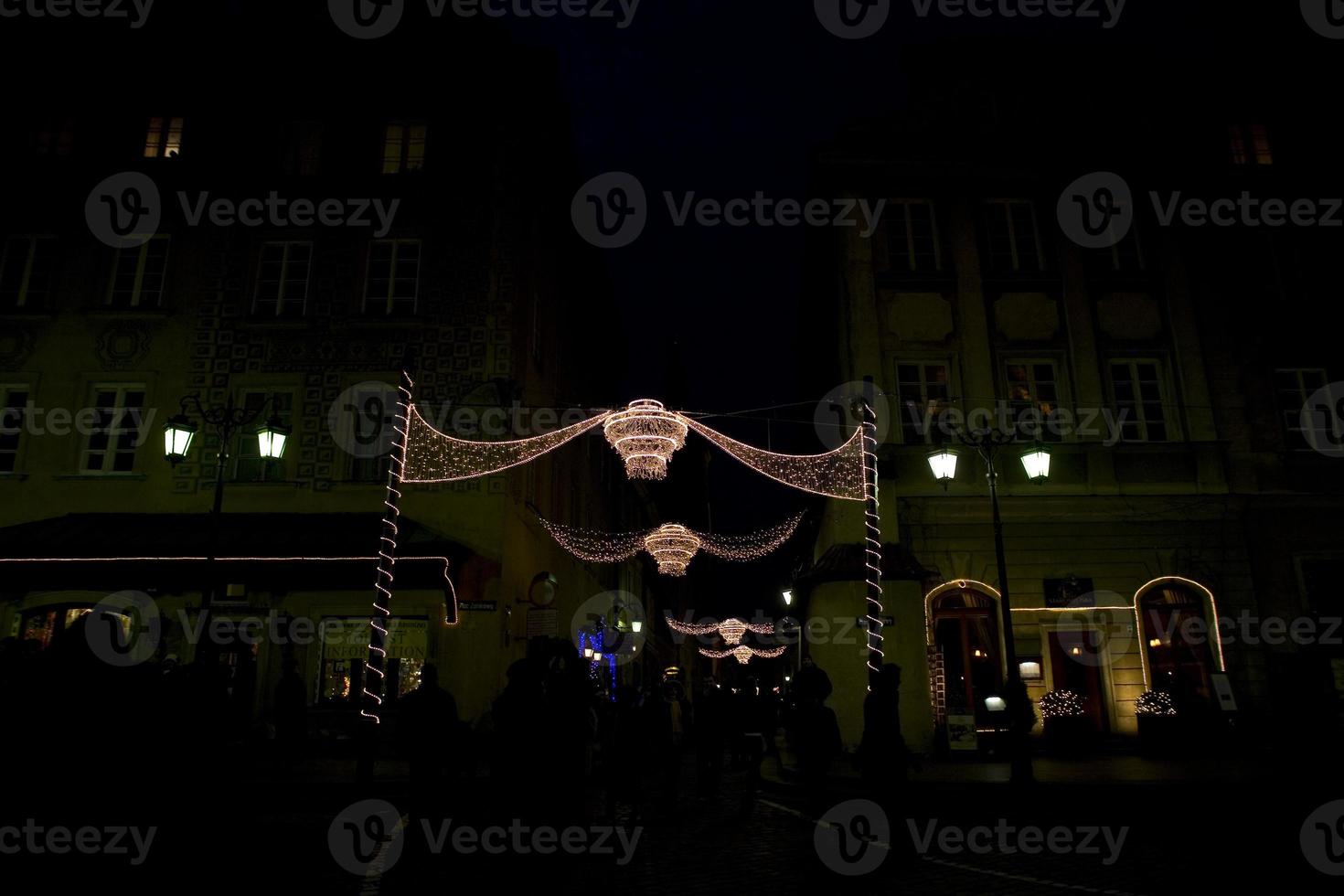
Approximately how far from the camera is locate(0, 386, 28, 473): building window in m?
20.8

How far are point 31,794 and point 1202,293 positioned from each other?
23411 mm

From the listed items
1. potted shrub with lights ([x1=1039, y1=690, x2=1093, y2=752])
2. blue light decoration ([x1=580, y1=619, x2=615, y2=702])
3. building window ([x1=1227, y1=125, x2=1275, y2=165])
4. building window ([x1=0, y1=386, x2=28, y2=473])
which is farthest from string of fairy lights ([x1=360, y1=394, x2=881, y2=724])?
building window ([x1=1227, y1=125, x2=1275, y2=165])

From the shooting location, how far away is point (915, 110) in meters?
22.9

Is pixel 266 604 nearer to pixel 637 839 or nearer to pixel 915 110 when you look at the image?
pixel 637 839

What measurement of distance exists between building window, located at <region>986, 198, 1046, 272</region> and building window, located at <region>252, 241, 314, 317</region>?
16276 millimetres

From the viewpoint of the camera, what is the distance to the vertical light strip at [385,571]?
12.5 meters

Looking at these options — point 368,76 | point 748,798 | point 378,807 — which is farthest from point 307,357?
point 748,798

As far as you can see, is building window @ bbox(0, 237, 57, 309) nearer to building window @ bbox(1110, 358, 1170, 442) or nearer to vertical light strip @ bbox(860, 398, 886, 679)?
vertical light strip @ bbox(860, 398, 886, 679)

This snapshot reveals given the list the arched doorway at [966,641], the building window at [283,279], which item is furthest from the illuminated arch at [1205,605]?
the building window at [283,279]

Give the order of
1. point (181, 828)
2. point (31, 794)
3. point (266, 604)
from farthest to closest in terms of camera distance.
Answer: point (266, 604) < point (181, 828) < point (31, 794)

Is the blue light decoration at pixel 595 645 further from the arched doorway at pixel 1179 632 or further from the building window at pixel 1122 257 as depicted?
Answer: the building window at pixel 1122 257

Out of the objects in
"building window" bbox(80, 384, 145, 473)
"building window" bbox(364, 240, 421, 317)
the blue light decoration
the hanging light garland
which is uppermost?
"building window" bbox(364, 240, 421, 317)

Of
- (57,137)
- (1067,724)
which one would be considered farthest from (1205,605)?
(57,137)

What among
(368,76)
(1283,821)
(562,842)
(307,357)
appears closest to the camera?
(562,842)
